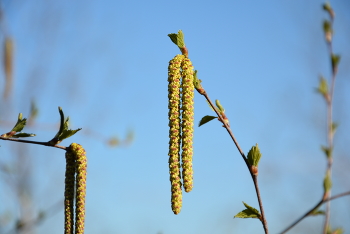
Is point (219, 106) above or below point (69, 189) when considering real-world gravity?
above

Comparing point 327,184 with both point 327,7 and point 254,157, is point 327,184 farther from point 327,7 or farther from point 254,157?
point 327,7

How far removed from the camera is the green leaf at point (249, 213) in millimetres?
1710

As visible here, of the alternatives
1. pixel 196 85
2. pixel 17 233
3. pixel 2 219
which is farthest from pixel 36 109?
pixel 2 219

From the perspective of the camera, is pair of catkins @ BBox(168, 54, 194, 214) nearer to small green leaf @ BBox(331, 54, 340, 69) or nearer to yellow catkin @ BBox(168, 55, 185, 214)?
yellow catkin @ BBox(168, 55, 185, 214)

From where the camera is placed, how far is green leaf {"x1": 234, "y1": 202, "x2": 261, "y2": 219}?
171 cm

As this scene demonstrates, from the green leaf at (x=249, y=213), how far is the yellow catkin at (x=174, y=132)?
0.24m

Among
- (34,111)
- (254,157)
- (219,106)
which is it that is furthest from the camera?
(34,111)

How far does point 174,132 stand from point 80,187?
415mm

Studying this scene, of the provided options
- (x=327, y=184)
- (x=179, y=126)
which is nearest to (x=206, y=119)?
(x=179, y=126)

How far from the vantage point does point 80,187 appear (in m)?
1.80

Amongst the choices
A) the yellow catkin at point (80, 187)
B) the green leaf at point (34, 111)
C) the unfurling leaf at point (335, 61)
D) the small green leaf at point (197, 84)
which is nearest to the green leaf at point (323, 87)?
the unfurling leaf at point (335, 61)

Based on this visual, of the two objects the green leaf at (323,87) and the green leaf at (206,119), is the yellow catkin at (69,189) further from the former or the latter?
the green leaf at (323,87)

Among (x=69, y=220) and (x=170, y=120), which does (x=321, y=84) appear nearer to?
(x=170, y=120)

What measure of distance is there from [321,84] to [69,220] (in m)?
1.04
